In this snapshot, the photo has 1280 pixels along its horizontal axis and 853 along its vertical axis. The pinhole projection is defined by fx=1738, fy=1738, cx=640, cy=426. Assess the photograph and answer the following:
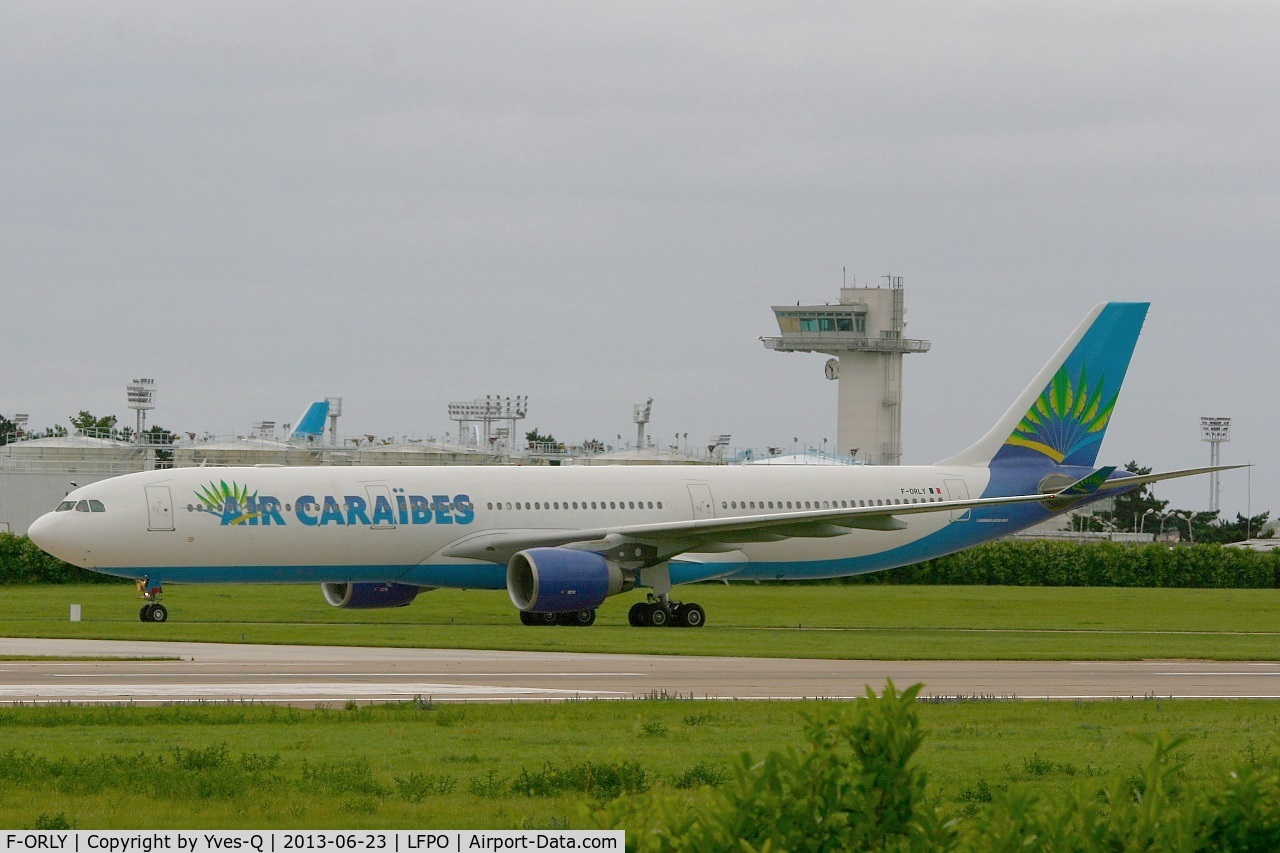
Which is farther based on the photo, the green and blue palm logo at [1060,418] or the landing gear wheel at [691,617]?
the green and blue palm logo at [1060,418]

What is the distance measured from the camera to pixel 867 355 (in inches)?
4171

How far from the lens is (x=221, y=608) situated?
148 ft

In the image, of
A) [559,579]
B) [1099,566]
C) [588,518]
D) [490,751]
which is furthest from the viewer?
[1099,566]

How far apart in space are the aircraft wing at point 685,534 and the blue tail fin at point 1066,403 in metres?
6.05

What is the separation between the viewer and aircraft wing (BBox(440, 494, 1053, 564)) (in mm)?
37125

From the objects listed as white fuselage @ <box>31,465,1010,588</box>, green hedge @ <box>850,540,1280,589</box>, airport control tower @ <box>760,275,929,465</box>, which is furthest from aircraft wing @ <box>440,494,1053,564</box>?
airport control tower @ <box>760,275,929,465</box>

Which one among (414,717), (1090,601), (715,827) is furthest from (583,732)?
(1090,601)

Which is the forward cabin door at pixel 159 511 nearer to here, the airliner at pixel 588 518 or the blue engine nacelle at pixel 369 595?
the airliner at pixel 588 518

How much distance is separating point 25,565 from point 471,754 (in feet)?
152

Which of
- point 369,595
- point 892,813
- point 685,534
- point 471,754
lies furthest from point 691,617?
point 892,813

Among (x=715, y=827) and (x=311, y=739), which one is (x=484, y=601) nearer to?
(x=311, y=739)

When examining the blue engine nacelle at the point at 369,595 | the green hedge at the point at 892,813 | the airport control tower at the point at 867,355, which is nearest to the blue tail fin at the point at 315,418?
the airport control tower at the point at 867,355

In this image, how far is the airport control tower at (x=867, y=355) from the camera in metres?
105

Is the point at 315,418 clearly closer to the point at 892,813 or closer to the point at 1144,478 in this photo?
the point at 1144,478
